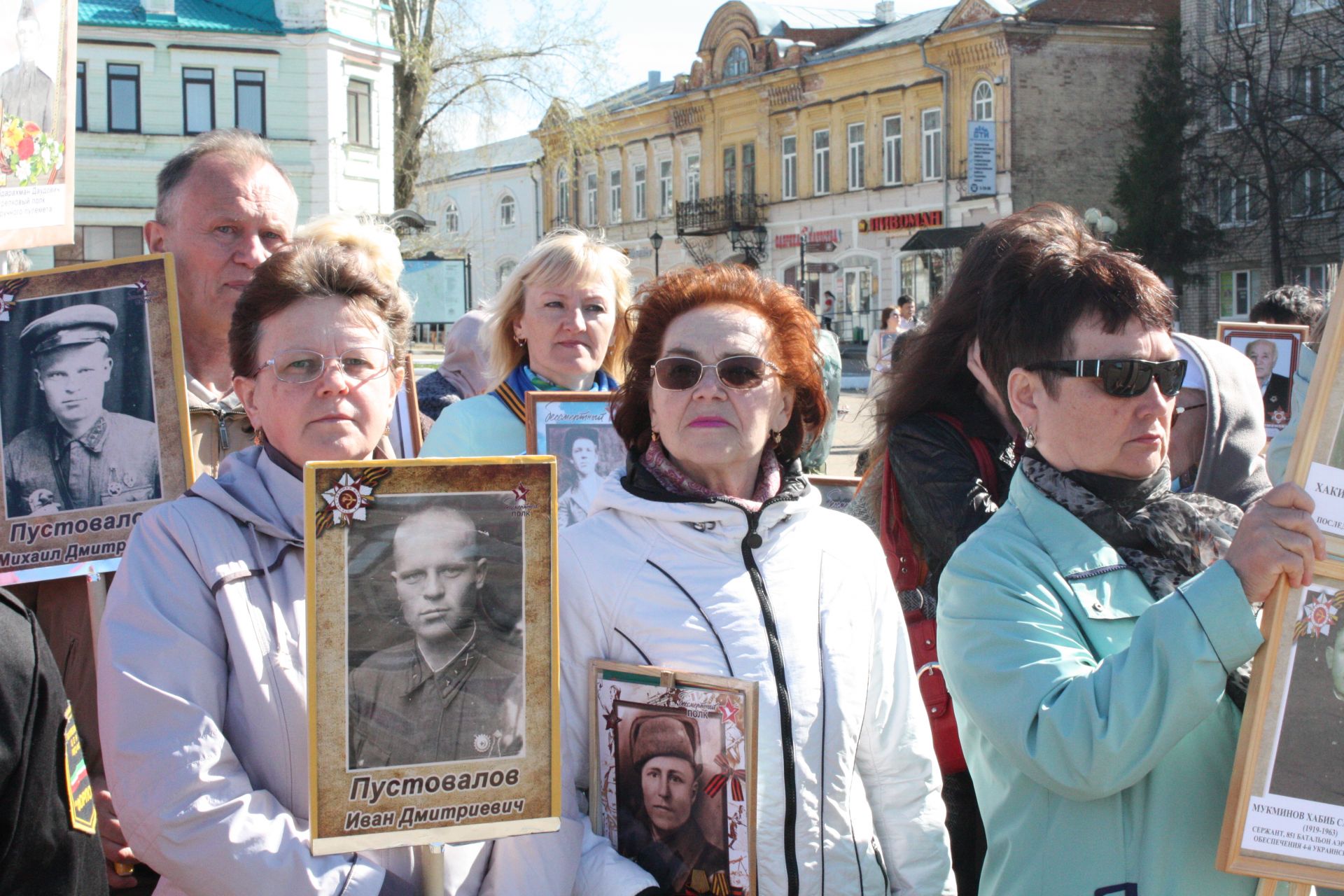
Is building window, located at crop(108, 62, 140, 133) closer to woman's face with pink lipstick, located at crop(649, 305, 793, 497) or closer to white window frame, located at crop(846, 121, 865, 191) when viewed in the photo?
white window frame, located at crop(846, 121, 865, 191)

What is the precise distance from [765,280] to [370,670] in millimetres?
1389

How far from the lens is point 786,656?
98.5 inches

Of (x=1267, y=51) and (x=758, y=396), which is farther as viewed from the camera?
(x=1267, y=51)

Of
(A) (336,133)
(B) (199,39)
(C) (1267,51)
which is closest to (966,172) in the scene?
(C) (1267,51)

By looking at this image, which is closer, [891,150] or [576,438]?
[576,438]

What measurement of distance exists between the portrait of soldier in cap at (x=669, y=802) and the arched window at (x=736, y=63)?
44.8 m

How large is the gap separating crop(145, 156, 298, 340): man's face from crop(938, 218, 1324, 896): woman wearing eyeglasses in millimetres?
2126

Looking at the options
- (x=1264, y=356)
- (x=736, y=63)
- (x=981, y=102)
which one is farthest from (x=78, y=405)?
(x=736, y=63)

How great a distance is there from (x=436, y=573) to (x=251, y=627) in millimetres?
462

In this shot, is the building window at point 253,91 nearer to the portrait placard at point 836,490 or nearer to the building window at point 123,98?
the building window at point 123,98

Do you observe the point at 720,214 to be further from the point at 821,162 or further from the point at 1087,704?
the point at 1087,704

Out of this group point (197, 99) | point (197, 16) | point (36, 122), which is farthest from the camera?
point (197, 99)

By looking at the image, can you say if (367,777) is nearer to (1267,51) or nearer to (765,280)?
(765,280)

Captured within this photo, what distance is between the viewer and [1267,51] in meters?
33.7
